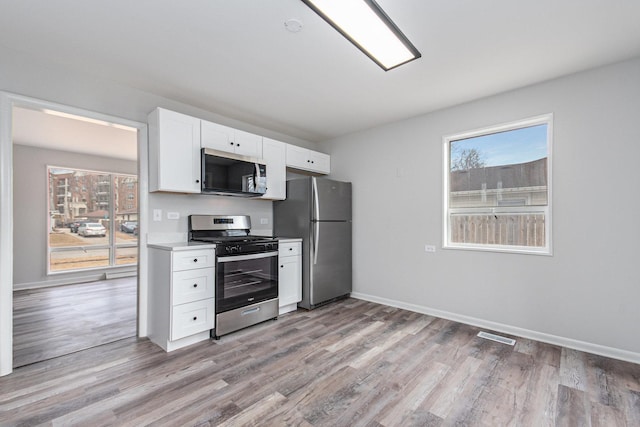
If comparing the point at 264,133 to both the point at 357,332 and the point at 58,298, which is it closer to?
the point at 357,332

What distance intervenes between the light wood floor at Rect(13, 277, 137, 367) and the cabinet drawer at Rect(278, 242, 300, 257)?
175 centimetres

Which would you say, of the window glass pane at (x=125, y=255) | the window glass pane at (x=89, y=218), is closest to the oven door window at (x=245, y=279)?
the window glass pane at (x=89, y=218)

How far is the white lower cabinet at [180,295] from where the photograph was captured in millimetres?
2561

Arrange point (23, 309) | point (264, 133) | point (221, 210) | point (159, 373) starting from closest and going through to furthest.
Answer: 1. point (159, 373)
2. point (221, 210)
3. point (23, 309)
4. point (264, 133)

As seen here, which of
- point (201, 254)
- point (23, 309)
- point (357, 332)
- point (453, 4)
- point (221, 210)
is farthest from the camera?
point (23, 309)

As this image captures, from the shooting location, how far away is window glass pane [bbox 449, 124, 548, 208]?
2.92 metres

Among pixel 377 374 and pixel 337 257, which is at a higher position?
pixel 337 257

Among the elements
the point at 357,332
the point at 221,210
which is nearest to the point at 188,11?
the point at 221,210

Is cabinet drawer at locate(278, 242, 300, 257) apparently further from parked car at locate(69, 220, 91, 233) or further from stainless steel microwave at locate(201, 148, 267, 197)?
parked car at locate(69, 220, 91, 233)

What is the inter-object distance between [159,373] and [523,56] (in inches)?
150

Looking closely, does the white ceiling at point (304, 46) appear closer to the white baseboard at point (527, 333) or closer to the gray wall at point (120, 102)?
the gray wall at point (120, 102)

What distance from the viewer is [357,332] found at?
119 inches

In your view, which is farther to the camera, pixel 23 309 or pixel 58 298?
pixel 58 298

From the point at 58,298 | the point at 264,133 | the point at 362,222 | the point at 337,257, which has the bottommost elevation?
the point at 58,298
